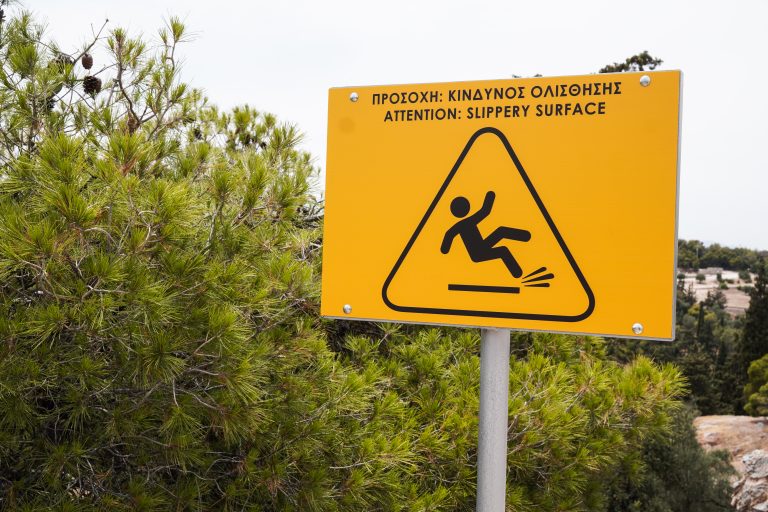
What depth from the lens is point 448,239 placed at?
1.78m

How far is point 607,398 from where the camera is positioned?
4574mm

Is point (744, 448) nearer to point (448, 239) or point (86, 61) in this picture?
point (86, 61)

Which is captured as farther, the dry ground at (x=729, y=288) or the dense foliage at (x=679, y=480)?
the dry ground at (x=729, y=288)

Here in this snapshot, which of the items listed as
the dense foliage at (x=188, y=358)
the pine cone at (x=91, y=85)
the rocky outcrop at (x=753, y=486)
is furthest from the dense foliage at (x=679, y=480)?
the pine cone at (x=91, y=85)

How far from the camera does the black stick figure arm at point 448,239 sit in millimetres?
1773

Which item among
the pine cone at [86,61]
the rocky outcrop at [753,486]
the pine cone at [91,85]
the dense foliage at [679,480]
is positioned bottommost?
the rocky outcrop at [753,486]

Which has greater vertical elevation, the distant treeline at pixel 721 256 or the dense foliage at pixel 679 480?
the distant treeline at pixel 721 256

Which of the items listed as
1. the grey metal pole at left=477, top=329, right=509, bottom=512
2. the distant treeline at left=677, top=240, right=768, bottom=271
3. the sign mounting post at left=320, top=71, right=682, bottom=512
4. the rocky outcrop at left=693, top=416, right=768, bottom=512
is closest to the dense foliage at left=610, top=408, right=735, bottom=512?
the rocky outcrop at left=693, top=416, right=768, bottom=512

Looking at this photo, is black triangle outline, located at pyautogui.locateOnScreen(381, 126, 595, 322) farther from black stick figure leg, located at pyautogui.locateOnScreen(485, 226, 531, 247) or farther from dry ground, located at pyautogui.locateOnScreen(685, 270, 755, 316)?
dry ground, located at pyautogui.locateOnScreen(685, 270, 755, 316)

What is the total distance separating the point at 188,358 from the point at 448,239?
1.16 m

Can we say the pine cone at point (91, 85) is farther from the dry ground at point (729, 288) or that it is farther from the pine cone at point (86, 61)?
the dry ground at point (729, 288)

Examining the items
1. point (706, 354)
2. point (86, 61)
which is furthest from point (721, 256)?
point (86, 61)

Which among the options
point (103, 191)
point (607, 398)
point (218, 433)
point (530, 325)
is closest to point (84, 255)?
point (103, 191)

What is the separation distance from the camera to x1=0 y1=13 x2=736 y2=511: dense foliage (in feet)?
7.97
